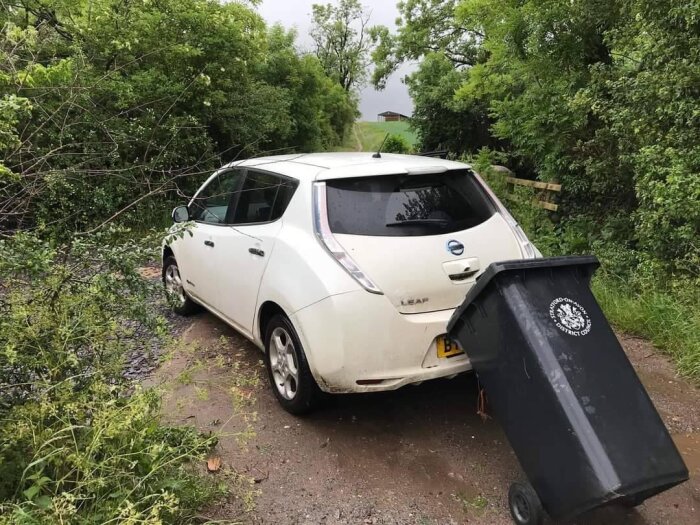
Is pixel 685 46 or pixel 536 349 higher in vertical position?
pixel 685 46

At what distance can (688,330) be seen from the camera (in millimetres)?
4129

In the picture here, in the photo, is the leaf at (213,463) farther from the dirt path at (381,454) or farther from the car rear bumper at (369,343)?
the car rear bumper at (369,343)

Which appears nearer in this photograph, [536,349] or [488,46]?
[536,349]

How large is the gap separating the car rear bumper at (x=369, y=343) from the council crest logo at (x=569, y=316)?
67 centimetres

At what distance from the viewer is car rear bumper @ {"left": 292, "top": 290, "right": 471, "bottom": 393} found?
2.80m

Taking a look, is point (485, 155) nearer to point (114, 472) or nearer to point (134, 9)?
point (134, 9)

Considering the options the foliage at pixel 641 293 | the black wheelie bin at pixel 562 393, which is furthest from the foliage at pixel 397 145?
the black wheelie bin at pixel 562 393

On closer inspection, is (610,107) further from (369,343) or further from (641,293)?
(369,343)

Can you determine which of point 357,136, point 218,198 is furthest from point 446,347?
point 357,136

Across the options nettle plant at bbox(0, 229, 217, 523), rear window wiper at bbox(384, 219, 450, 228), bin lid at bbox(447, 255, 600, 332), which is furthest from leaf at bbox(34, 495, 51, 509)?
rear window wiper at bbox(384, 219, 450, 228)

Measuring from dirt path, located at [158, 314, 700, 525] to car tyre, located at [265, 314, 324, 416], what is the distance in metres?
0.14

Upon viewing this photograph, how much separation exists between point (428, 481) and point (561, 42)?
5.78 metres

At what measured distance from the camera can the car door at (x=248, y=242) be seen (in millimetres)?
3473

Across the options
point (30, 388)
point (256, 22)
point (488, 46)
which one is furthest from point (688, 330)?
point (256, 22)
